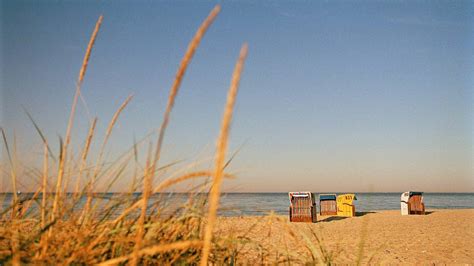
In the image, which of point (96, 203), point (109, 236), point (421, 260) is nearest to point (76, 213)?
point (96, 203)

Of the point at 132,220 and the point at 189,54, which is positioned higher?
the point at 189,54

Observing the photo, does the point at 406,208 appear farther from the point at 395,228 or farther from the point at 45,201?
the point at 45,201

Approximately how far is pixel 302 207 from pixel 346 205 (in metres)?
4.52

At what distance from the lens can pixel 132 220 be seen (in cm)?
170

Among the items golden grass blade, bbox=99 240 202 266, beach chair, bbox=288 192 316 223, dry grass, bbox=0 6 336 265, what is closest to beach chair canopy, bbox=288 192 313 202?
beach chair, bbox=288 192 316 223

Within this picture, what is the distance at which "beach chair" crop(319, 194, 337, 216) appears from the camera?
2289cm

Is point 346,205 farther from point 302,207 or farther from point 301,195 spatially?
point 301,195

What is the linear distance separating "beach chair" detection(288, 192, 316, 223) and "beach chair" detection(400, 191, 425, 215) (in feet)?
23.7

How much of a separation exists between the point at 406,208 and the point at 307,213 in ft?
24.9

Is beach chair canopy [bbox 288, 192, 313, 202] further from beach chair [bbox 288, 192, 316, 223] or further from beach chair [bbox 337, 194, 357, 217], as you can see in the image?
beach chair [bbox 337, 194, 357, 217]

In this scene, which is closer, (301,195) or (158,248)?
(158,248)

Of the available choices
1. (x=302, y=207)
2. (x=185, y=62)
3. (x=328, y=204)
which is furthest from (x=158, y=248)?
(x=328, y=204)

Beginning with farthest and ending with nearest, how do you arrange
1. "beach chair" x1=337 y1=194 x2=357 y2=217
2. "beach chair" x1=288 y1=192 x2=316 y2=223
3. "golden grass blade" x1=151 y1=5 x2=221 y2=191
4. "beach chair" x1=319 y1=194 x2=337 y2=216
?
1. "beach chair" x1=319 y1=194 x2=337 y2=216
2. "beach chair" x1=337 y1=194 x2=357 y2=217
3. "beach chair" x1=288 y1=192 x2=316 y2=223
4. "golden grass blade" x1=151 y1=5 x2=221 y2=191

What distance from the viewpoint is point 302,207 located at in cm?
1828
